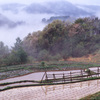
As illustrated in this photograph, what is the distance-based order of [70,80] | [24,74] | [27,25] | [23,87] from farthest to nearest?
[27,25] < [24,74] < [70,80] < [23,87]

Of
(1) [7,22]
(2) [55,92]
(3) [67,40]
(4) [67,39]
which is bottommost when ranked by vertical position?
(2) [55,92]

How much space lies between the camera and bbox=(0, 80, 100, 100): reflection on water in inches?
301

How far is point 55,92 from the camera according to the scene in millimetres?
8211

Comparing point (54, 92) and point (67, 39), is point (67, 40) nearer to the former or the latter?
point (67, 39)

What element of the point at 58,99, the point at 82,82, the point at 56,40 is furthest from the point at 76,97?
the point at 56,40

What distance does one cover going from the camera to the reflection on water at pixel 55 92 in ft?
25.1

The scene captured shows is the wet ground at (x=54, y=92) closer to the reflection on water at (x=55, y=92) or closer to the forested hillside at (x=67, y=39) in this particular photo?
the reflection on water at (x=55, y=92)

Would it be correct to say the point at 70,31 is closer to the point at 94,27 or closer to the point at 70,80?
the point at 94,27

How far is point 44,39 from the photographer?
26406 millimetres

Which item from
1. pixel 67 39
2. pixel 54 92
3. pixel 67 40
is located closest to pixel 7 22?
pixel 67 39

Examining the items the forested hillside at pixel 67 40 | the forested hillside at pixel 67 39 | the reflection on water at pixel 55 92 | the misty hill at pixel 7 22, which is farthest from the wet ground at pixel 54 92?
the misty hill at pixel 7 22

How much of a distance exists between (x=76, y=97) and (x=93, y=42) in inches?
818

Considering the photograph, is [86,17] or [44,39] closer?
[44,39]

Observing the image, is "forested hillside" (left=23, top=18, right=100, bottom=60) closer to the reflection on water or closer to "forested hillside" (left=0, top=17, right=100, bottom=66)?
"forested hillside" (left=0, top=17, right=100, bottom=66)
